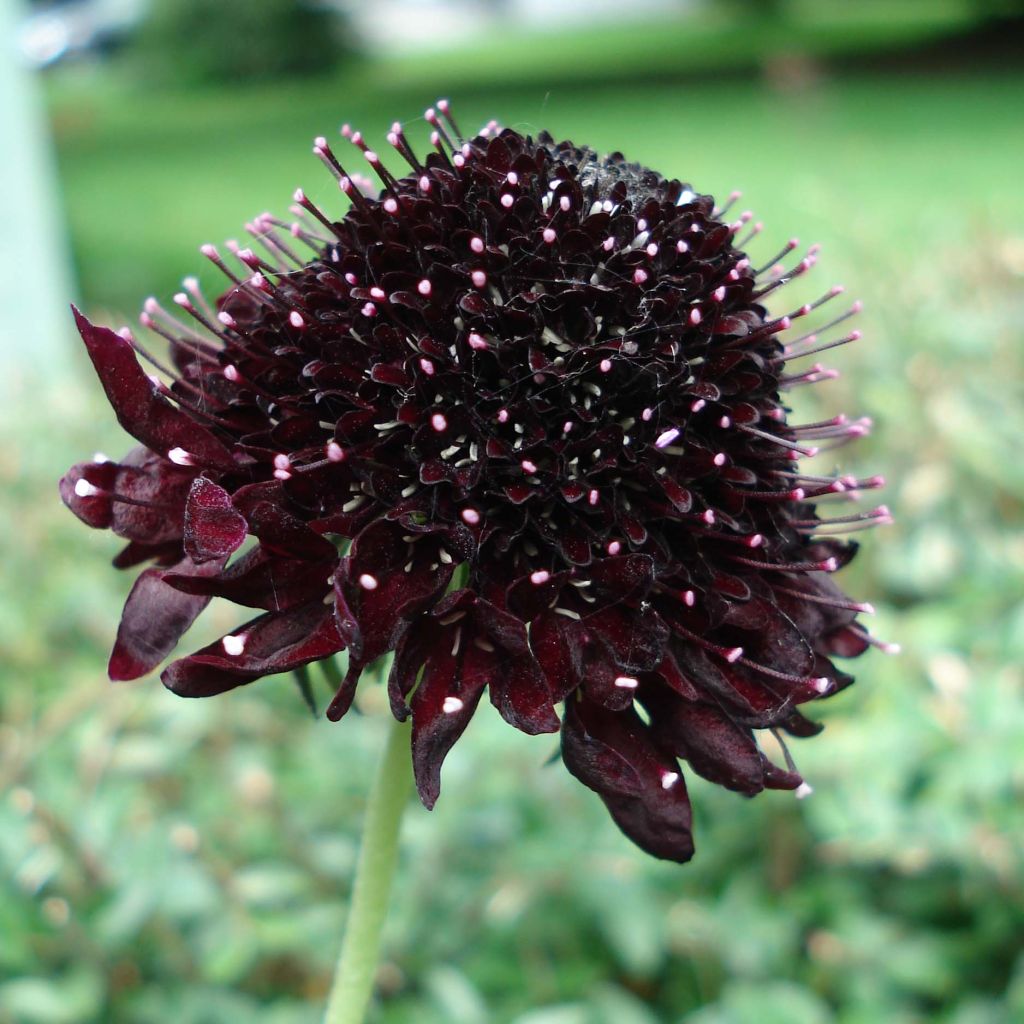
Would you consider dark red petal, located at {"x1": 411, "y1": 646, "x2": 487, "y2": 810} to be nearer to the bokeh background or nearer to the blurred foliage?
the bokeh background

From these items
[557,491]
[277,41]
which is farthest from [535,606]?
[277,41]

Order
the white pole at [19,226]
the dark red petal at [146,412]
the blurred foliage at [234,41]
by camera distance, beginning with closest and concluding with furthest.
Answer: the dark red petal at [146,412]
the white pole at [19,226]
the blurred foliage at [234,41]

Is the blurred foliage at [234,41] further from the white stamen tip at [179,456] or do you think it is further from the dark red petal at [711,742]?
the dark red petal at [711,742]

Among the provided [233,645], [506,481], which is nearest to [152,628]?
[233,645]

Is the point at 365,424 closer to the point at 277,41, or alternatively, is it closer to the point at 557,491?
the point at 557,491

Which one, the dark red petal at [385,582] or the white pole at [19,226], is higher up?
the white pole at [19,226]

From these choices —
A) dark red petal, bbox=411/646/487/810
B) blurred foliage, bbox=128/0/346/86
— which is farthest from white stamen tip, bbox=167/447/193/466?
blurred foliage, bbox=128/0/346/86

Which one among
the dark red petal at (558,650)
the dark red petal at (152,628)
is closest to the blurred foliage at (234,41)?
the dark red petal at (152,628)
